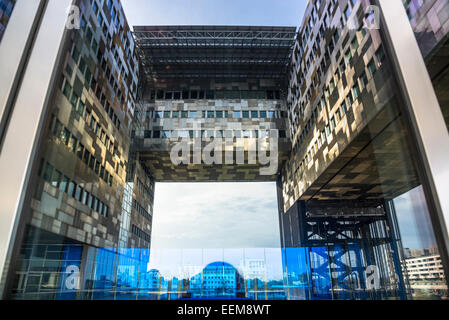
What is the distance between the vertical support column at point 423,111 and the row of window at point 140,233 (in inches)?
815

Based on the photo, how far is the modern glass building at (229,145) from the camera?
213cm

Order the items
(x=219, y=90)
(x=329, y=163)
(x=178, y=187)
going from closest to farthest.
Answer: (x=329, y=163) → (x=219, y=90) → (x=178, y=187)

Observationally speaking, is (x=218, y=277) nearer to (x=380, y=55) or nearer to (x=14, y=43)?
(x=380, y=55)

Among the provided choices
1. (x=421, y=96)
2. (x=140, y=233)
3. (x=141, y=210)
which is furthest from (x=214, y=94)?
(x=421, y=96)

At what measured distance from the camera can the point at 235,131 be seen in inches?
839

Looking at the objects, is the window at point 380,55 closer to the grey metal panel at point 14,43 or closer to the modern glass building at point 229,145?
the modern glass building at point 229,145

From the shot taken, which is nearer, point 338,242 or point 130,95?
point 130,95

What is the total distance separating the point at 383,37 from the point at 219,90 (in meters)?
17.8

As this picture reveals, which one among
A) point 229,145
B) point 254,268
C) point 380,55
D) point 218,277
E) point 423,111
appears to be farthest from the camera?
point 229,145

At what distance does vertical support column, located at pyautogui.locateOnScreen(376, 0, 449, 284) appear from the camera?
75.1 inches

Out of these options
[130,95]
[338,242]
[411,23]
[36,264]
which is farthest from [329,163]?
[36,264]

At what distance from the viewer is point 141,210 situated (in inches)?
909

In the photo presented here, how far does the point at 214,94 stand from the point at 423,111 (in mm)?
18755

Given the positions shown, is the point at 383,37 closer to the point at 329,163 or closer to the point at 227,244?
the point at 329,163
